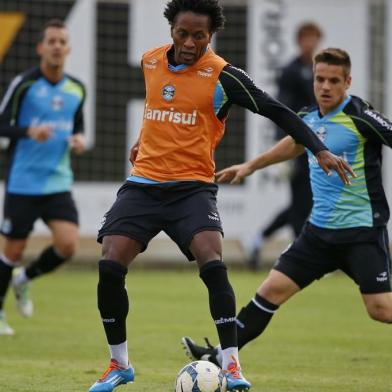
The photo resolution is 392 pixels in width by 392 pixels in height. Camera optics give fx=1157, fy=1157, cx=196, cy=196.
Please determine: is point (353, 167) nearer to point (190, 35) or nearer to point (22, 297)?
point (190, 35)

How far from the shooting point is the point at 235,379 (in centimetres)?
667

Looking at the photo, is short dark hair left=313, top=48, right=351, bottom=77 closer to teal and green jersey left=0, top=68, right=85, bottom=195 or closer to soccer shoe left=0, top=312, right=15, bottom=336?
teal and green jersey left=0, top=68, right=85, bottom=195

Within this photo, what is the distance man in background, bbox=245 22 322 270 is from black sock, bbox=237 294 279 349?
693 centimetres

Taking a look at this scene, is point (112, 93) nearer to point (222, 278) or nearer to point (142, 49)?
point (142, 49)

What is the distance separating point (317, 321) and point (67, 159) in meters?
2.95

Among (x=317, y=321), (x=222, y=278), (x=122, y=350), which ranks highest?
(x=222, y=278)

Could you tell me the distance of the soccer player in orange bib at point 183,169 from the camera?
6801 millimetres

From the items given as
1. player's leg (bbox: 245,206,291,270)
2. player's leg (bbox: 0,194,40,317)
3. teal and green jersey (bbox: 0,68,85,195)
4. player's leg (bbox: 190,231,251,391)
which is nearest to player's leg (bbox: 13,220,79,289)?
player's leg (bbox: 0,194,40,317)

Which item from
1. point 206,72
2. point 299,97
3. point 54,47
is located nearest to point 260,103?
point 206,72

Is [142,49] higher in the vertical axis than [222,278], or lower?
higher

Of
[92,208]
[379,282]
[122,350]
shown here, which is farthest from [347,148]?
[92,208]

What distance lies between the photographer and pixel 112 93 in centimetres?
1688

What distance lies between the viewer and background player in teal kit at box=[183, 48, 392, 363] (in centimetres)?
781

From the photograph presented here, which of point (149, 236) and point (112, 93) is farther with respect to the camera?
point (112, 93)
